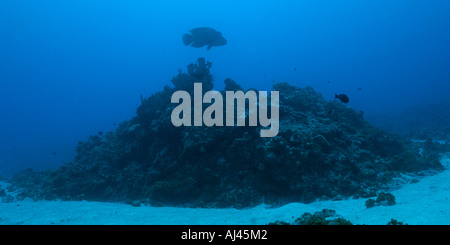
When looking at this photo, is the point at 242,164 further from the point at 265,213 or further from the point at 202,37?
the point at 202,37

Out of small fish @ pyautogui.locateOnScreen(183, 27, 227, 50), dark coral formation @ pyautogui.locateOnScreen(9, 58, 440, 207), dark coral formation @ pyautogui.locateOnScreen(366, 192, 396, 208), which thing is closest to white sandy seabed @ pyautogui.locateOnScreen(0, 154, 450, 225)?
dark coral formation @ pyautogui.locateOnScreen(366, 192, 396, 208)

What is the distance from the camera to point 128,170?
1075cm

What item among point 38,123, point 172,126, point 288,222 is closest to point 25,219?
point 172,126

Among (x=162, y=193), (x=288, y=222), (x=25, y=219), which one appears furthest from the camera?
(x=162, y=193)

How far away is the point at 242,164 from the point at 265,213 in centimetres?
243

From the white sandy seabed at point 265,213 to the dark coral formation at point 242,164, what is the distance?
81cm

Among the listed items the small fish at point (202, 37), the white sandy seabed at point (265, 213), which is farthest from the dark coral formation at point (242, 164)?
the small fish at point (202, 37)

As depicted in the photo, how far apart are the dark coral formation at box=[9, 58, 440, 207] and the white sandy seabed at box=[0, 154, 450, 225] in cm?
81

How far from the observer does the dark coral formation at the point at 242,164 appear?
314 inches

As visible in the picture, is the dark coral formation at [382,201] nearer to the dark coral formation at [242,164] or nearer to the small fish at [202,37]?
the dark coral formation at [242,164]

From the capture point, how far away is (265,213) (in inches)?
256

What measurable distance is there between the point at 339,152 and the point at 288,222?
420 cm

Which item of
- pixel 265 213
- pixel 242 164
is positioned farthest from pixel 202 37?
pixel 265 213
